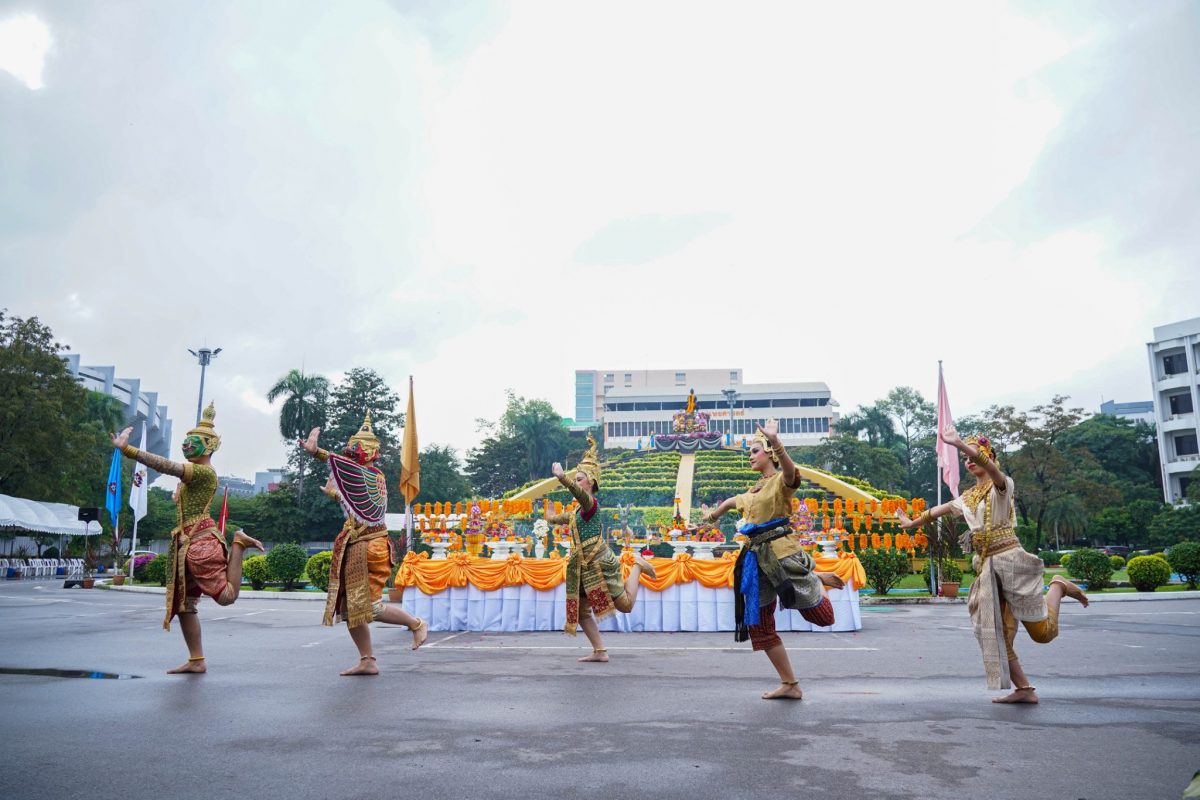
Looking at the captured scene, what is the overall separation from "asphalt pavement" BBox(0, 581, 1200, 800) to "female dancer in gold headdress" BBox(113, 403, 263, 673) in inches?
17.6

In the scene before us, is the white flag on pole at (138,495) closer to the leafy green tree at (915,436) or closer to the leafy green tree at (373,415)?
the leafy green tree at (373,415)

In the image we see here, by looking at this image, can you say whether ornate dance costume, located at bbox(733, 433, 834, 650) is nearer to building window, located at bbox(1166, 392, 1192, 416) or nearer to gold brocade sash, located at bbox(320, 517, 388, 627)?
gold brocade sash, located at bbox(320, 517, 388, 627)

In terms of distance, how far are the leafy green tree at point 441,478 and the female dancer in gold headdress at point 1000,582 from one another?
4867 cm

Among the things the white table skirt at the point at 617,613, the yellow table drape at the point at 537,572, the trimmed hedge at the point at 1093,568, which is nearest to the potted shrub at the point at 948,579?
the trimmed hedge at the point at 1093,568

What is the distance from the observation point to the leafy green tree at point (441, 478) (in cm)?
5397

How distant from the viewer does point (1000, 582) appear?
16.9 feet

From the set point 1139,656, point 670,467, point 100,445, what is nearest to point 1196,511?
point 670,467

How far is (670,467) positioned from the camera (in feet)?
151

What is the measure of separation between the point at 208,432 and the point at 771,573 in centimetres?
469

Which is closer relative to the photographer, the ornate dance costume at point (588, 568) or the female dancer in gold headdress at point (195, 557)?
the female dancer in gold headdress at point (195, 557)

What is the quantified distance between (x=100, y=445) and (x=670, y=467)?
3222 centimetres

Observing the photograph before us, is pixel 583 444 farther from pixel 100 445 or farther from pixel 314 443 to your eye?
pixel 314 443

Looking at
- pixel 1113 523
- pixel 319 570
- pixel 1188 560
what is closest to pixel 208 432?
pixel 319 570

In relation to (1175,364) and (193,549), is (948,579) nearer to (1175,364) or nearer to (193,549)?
(193,549)
